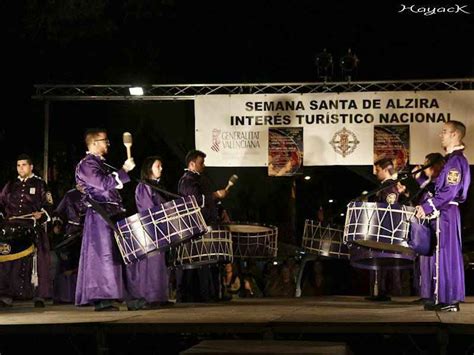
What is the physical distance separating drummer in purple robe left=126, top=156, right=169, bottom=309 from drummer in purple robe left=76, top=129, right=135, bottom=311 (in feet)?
0.71

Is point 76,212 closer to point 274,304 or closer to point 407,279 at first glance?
point 274,304

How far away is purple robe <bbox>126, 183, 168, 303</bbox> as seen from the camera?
10.6 metres

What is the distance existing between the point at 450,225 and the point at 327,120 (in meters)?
4.12

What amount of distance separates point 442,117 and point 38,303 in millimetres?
5543

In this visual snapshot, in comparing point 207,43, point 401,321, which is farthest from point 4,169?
point 401,321

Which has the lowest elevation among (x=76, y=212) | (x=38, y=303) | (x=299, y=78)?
(x=38, y=303)

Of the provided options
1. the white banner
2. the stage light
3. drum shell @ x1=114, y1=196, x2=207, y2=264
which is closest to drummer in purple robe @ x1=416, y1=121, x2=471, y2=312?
drum shell @ x1=114, y1=196, x2=207, y2=264

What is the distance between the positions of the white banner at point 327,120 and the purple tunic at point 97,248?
3619 mm

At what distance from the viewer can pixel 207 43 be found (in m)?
21.0

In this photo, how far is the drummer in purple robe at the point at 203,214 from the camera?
39.6 ft

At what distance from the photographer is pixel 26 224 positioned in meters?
11.7

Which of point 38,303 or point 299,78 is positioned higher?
point 299,78

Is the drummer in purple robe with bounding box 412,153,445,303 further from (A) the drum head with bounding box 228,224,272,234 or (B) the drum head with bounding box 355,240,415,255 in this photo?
(A) the drum head with bounding box 228,224,272,234

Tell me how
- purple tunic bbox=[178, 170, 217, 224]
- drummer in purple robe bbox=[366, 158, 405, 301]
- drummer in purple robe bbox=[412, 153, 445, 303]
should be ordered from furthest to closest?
purple tunic bbox=[178, 170, 217, 224]
drummer in purple robe bbox=[366, 158, 405, 301]
drummer in purple robe bbox=[412, 153, 445, 303]
